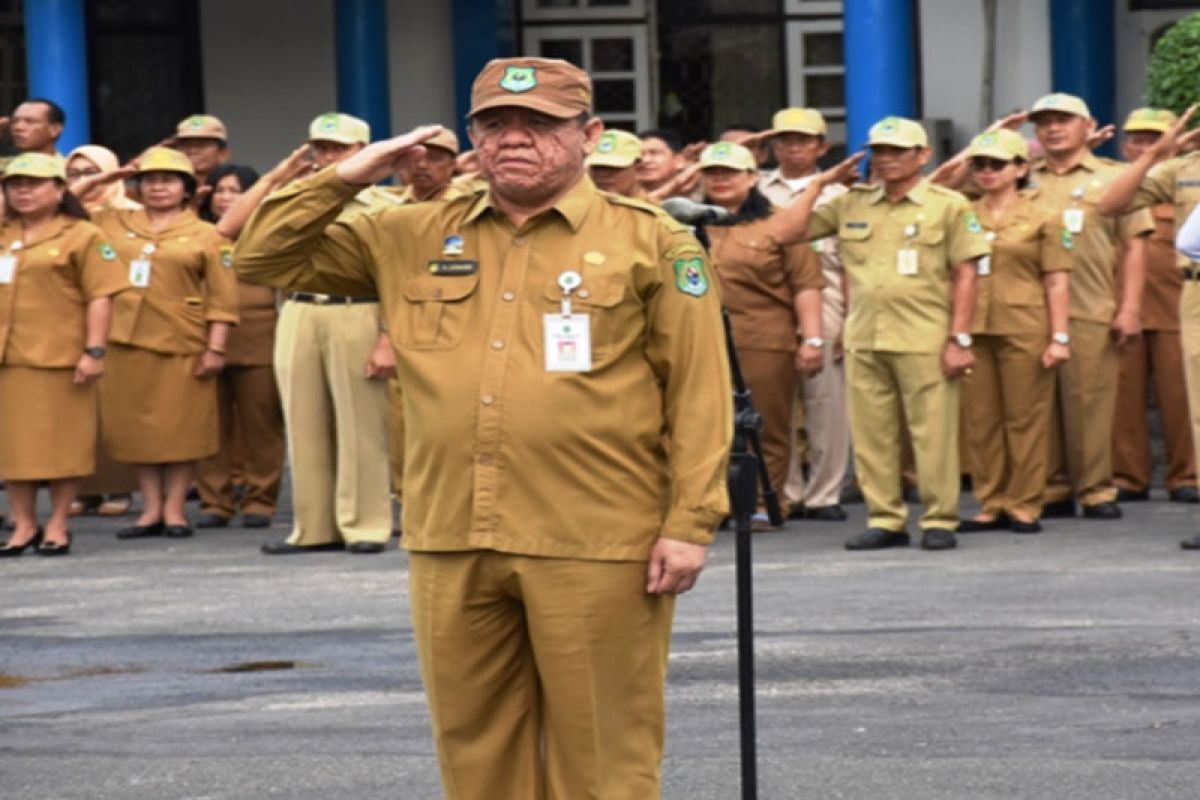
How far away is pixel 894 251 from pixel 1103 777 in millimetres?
5261

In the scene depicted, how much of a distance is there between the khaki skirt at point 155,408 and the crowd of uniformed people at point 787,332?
0.01m

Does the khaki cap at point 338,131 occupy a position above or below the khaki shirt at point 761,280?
above

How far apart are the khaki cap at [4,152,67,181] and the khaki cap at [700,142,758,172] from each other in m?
2.89

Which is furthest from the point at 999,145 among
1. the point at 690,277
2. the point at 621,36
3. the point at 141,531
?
the point at 621,36

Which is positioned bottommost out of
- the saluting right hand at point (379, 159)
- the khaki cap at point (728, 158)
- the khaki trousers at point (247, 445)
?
the khaki trousers at point (247, 445)

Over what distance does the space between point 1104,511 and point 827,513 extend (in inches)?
51.6

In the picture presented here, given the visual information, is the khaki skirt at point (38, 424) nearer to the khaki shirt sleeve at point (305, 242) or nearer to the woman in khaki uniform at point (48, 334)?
the woman in khaki uniform at point (48, 334)

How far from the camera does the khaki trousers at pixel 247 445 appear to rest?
14.5 metres

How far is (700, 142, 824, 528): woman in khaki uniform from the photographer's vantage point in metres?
13.6

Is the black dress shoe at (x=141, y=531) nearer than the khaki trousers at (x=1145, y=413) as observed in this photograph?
Yes

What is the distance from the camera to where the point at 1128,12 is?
1986 centimetres

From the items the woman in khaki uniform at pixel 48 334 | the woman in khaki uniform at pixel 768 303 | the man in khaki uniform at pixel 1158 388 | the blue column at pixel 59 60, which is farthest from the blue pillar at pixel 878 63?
the woman in khaki uniform at pixel 48 334

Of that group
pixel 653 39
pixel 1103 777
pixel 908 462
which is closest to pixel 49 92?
pixel 653 39

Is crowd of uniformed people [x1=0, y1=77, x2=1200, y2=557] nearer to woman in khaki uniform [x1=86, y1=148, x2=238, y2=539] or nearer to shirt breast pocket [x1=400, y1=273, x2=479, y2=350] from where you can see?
woman in khaki uniform [x1=86, y1=148, x2=238, y2=539]
